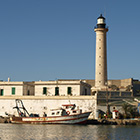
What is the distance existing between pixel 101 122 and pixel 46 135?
15.8m

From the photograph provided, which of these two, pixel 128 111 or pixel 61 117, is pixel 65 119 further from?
pixel 128 111

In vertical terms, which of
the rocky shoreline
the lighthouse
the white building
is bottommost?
the rocky shoreline

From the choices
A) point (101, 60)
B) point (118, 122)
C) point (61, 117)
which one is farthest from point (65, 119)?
point (101, 60)

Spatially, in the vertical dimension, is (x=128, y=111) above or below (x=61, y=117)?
above

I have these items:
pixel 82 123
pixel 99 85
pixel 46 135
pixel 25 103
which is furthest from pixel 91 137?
pixel 99 85

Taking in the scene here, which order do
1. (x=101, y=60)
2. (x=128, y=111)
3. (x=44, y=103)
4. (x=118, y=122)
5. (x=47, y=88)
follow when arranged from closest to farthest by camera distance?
1. (x=118, y=122)
2. (x=128, y=111)
3. (x=44, y=103)
4. (x=47, y=88)
5. (x=101, y=60)

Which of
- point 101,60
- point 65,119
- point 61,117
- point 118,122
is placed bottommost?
point 118,122

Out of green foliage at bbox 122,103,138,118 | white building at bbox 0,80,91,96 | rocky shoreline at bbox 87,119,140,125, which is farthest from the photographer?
white building at bbox 0,80,91,96

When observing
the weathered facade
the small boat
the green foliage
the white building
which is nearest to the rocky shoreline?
the green foliage

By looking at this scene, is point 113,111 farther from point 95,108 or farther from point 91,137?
point 91,137

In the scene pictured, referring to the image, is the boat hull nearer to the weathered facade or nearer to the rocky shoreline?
the rocky shoreline

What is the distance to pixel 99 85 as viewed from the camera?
60.8 metres

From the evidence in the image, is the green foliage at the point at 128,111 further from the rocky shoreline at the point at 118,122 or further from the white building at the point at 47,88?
the white building at the point at 47,88

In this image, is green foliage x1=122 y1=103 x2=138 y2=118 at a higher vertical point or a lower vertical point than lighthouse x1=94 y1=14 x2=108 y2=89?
lower
